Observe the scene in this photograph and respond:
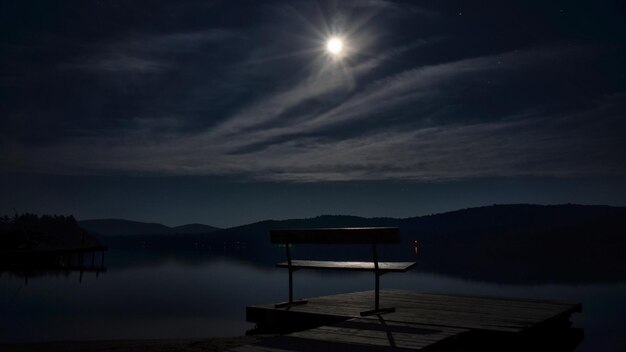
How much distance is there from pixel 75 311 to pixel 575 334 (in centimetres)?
2441

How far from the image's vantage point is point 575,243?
190 m

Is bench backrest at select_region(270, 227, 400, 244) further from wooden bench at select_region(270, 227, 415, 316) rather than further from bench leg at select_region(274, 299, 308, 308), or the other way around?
bench leg at select_region(274, 299, 308, 308)

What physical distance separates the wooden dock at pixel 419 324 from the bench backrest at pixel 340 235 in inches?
52.4

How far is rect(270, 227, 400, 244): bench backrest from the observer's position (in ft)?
31.7

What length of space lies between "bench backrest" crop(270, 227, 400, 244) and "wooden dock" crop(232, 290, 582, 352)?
1330 mm

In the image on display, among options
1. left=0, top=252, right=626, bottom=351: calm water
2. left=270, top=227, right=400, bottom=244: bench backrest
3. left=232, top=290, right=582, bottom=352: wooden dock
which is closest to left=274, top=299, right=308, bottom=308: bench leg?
left=232, top=290, right=582, bottom=352: wooden dock

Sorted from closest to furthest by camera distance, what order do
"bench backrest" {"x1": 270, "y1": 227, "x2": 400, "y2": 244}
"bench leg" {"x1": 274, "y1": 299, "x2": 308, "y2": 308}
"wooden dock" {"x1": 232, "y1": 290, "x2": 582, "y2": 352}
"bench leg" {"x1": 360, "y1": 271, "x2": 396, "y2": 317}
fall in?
"wooden dock" {"x1": 232, "y1": 290, "x2": 582, "y2": 352} → "bench backrest" {"x1": 270, "y1": 227, "x2": 400, "y2": 244} → "bench leg" {"x1": 360, "y1": 271, "x2": 396, "y2": 317} → "bench leg" {"x1": 274, "y1": 299, "x2": 308, "y2": 308}

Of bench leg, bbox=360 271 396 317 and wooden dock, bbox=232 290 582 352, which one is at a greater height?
bench leg, bbox=360 271 396 317

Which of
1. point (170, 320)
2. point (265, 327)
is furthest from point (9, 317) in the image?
point (265, 327)

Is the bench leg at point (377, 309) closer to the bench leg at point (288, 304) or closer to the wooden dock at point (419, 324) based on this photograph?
the wooden dock at point (419, 324)

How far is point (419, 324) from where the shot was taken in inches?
340

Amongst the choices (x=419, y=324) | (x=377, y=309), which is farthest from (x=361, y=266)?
(x=419, y=324)

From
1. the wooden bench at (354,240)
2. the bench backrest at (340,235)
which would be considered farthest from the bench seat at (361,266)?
the bench backrest at (340,235)

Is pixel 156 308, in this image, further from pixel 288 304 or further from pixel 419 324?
A: pixel 419 324
